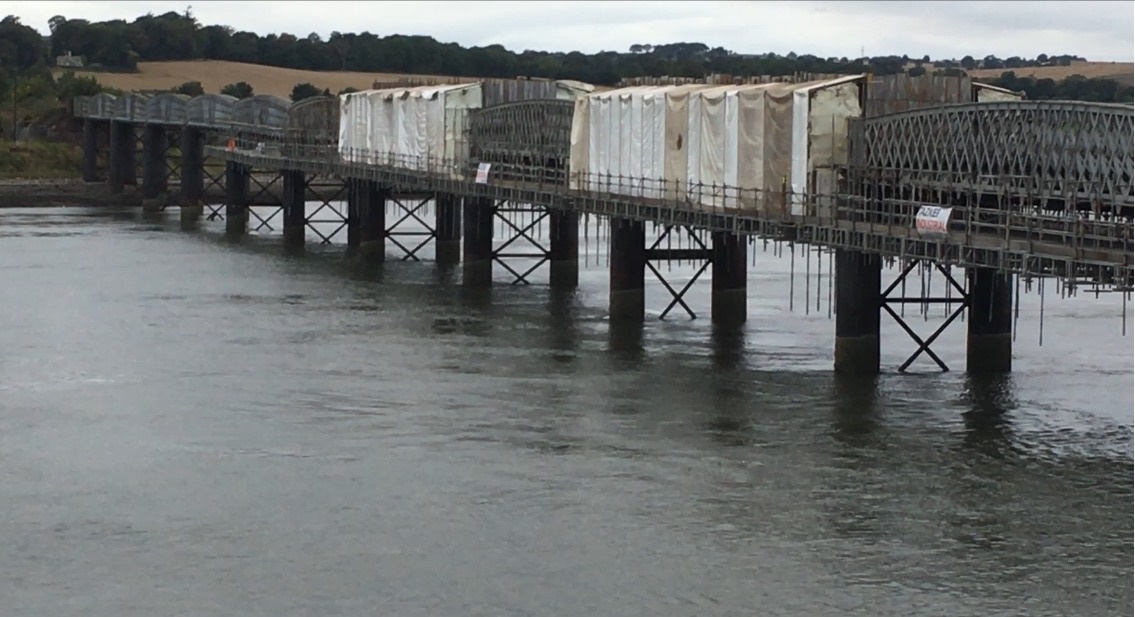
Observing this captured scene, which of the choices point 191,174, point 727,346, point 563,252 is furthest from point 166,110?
point 727,346

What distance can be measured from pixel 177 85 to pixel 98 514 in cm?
15946

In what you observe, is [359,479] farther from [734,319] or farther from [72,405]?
[734,319]

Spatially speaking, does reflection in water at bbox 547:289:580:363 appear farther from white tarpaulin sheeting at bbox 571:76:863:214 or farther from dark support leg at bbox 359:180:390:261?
dark support leg at bbox 359:180:390:261

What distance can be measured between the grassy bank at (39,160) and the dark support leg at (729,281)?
254ft

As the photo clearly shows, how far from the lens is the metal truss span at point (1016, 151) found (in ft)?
140

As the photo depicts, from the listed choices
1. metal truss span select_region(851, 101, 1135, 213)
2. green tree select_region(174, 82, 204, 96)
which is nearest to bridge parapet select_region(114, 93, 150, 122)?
green tree select_region(174, 82, 204, 96)

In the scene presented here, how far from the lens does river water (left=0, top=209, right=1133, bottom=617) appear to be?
31562mm

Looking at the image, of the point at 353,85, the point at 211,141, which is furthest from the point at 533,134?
the point at 353,85

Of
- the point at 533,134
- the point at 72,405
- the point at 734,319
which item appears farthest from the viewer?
the point at 533,134

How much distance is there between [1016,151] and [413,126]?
137 feet

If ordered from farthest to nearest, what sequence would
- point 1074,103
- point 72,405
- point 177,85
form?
point 177,85 < point 72,405 < point 1074,103

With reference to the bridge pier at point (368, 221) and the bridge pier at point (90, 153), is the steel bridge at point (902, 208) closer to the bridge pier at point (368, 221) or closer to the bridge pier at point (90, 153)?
the bridge pier at point (368, 221)

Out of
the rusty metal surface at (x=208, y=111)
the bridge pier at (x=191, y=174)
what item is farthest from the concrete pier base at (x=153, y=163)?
the rusty metal surface at (x=208, y=111)

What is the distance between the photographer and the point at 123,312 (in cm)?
6525
